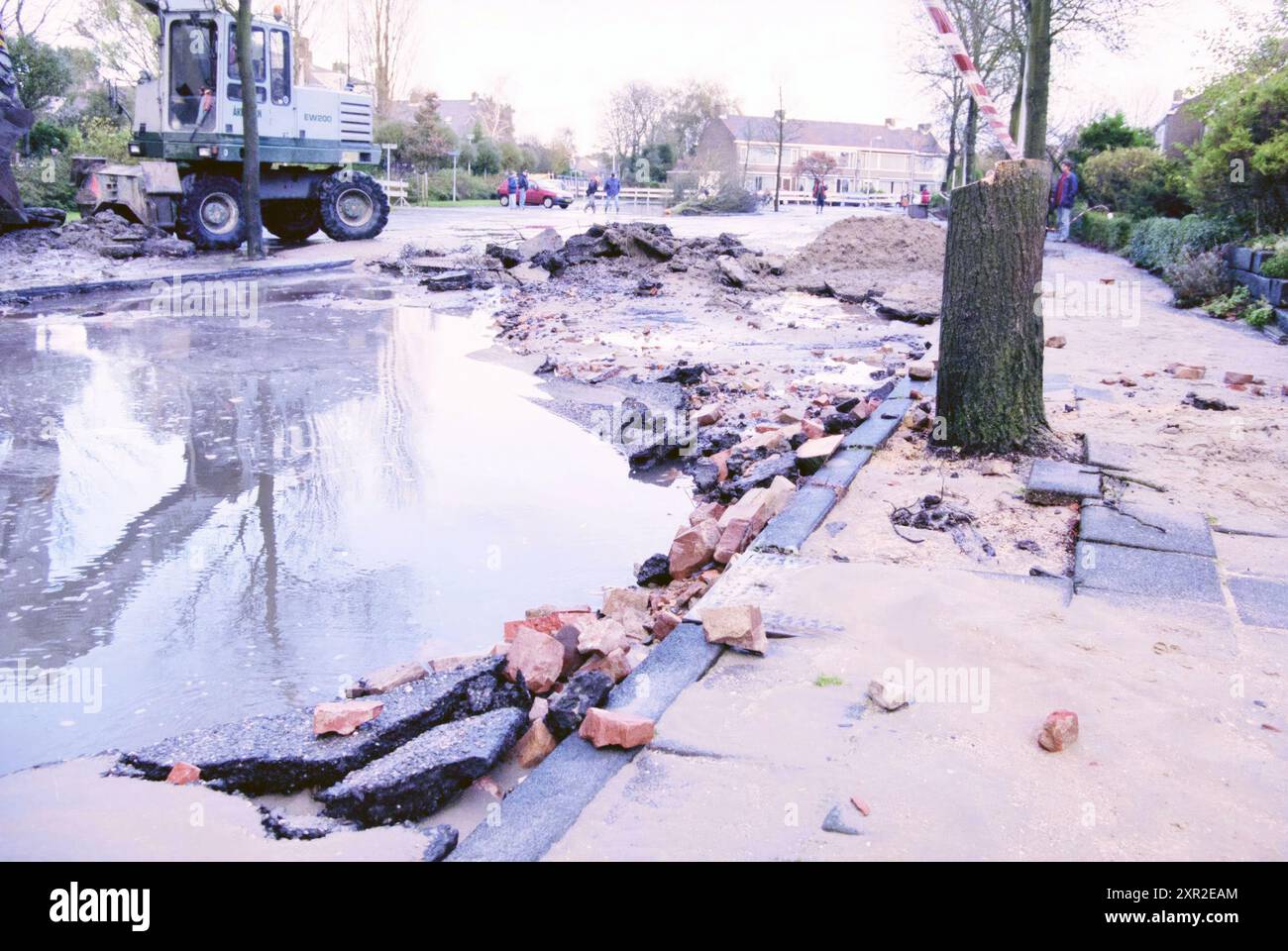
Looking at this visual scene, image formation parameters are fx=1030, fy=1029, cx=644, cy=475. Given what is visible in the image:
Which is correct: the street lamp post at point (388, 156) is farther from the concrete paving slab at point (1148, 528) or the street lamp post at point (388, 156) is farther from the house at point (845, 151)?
the house at point (845, 151)

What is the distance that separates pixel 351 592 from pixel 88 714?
127 cm

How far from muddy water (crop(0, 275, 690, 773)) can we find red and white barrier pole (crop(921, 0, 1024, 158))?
2.83 metres

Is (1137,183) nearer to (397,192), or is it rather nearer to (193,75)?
(193,75)

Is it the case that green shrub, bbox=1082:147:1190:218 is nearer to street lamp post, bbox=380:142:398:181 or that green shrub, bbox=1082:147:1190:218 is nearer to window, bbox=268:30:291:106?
window, bbox=268:30:291:106

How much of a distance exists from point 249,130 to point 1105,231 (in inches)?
734

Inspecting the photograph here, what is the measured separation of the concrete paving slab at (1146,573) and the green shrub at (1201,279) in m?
10.9

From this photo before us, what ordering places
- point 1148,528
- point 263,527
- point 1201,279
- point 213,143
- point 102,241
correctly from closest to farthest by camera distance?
point 1148,528 < point 263,527 < point 1201,279 < point 102,241 < point 213,143

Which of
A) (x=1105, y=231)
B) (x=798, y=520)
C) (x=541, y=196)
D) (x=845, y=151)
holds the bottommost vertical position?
(x=798, y=520)

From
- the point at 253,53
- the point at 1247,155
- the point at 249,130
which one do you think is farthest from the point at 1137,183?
the point at 253,53

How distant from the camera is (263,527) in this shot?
17.5 feet

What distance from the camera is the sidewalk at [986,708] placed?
2.46m

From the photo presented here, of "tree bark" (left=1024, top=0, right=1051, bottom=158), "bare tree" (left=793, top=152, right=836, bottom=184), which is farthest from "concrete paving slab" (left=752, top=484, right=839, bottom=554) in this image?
"bare tree" (left=793, top=152, right=836, bottom=184)

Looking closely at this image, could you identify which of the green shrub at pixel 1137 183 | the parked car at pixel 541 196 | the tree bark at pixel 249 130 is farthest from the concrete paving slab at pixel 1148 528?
the parked car at pixel 541 196

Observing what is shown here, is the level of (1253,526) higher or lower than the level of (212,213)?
lower
